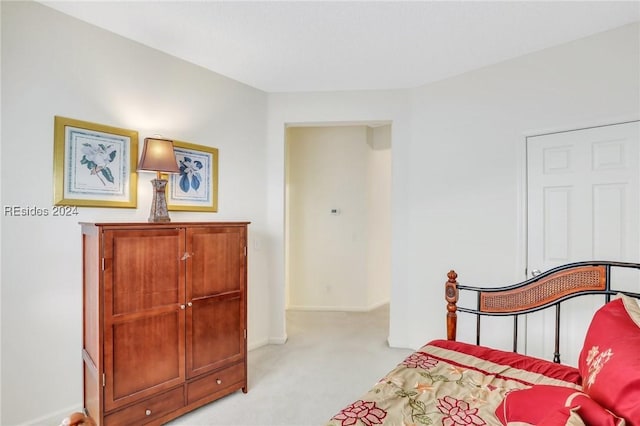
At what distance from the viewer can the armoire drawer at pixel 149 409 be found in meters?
1.99

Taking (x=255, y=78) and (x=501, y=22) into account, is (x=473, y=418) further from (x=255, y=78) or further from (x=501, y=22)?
(x=255, y=78)

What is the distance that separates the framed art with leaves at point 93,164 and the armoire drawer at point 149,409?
135 cm

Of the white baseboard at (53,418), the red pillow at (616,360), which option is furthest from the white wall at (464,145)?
the white baseboard at (53,418)

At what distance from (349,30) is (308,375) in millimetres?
2747

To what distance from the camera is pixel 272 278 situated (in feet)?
12.1

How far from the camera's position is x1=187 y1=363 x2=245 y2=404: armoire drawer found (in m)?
2.33

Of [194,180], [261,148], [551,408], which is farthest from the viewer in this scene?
[261,148]

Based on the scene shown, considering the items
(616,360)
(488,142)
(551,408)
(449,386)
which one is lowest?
(449,386)

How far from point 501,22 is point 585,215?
1.52m

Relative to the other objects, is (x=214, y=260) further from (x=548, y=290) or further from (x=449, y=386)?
(x=548, y=290)

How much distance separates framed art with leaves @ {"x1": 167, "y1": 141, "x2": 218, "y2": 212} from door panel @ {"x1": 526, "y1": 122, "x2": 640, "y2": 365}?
8.96 feet

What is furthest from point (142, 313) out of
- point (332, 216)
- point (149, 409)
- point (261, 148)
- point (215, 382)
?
point (332, 216)

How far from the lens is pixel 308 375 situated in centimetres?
290

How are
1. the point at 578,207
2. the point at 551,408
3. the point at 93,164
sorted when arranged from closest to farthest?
the point at 551,408, the point at 93,164, the point at 578,207
